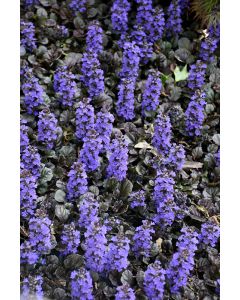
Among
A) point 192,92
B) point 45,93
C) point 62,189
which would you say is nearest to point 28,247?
point 62,189

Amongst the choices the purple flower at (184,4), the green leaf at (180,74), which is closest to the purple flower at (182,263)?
the green leaf at (180,74)

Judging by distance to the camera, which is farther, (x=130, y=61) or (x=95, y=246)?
(x=130, y=61)

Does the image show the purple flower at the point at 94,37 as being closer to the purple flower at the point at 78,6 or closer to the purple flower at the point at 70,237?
the purple flower at the point at 78,6

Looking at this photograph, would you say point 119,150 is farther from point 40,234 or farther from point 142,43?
point 142,43

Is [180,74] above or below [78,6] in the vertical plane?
below

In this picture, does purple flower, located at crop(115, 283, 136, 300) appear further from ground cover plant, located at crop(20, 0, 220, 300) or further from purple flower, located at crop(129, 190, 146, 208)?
purple flower, located at crop(129, 190, 146, 208)

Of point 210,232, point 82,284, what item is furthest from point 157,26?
point 82,284

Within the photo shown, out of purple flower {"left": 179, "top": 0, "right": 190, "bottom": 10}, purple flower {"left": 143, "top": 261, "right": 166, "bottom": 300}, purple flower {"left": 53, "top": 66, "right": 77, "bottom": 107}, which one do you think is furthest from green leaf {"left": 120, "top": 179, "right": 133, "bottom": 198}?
purple flower {"left": 179, "top": 0, "right": 190, "bottom": 10}
